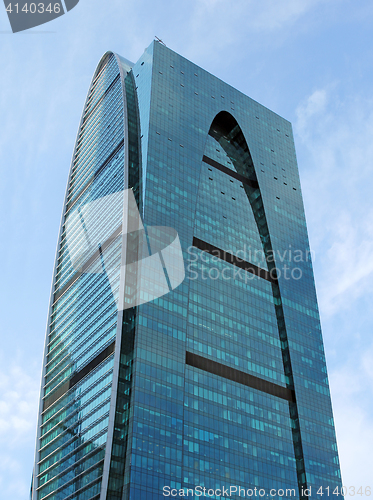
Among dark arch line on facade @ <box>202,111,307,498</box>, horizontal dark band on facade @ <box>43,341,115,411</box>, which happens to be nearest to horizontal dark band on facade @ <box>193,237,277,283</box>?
dark arch line on facade @ <box>202,111,307,498</box>

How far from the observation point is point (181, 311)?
12612 cm

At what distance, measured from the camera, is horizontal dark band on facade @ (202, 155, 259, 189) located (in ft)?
535

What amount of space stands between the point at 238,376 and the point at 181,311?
17.8 metres

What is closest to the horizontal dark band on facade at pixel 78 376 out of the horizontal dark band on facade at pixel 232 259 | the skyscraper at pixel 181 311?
the skyscraper at pixel 181 311

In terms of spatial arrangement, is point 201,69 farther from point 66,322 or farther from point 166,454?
point 166,454

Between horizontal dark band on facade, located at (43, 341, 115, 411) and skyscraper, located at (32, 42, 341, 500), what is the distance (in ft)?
1.46

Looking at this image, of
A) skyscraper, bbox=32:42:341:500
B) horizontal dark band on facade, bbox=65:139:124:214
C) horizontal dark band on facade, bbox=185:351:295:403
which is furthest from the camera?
horizontal dark band on facade, bbox=65:139:124:214

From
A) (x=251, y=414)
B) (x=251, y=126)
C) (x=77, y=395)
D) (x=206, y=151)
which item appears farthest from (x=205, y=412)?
(x=251, y=126)

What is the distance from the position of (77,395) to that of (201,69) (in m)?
91.5

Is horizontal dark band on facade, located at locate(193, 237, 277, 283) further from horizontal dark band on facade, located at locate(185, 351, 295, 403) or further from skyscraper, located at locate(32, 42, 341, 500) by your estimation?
horizontal dark band on facade, located at locate(185, 351, 295, 403)

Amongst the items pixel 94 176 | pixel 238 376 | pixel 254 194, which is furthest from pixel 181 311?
pixel 94 176

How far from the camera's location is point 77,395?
424 ft

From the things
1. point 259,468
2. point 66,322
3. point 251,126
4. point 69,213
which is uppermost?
point 251,126

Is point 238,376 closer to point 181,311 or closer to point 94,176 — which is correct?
point 181,311
